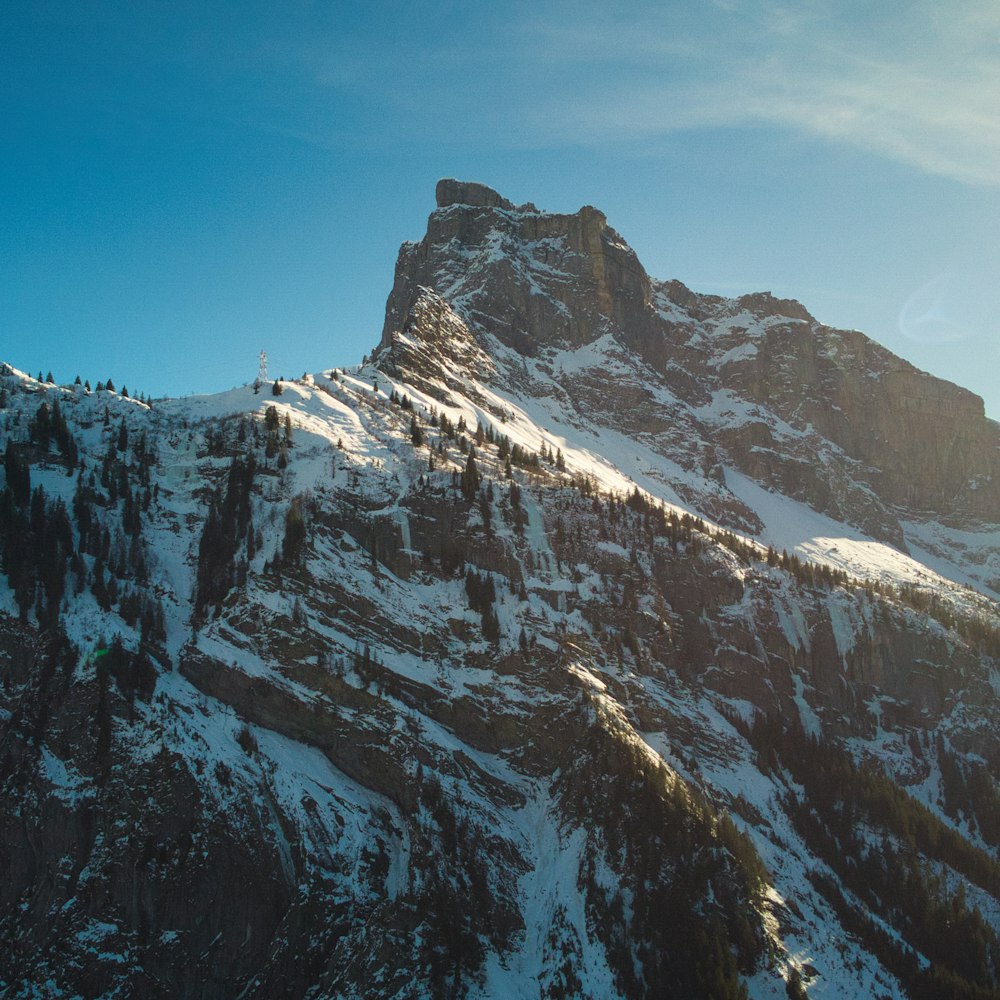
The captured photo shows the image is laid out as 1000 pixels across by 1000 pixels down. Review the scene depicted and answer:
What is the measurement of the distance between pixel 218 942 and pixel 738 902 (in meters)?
43.1

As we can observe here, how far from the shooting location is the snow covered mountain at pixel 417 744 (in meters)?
77.4

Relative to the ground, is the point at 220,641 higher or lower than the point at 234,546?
lower

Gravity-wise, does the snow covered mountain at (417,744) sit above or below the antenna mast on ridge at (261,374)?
below

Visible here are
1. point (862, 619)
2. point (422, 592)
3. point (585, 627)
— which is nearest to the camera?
point (422, 592)

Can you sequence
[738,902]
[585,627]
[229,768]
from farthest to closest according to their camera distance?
[585,627] → [738,902] → [229,768]

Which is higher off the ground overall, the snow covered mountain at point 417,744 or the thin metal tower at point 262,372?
the thin metal tower at point 262,372

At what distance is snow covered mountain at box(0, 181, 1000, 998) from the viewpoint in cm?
7744

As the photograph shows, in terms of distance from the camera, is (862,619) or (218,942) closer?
(218,942)

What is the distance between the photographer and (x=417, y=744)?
92.9 metres

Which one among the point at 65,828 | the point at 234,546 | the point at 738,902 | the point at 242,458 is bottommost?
the point at 738,902

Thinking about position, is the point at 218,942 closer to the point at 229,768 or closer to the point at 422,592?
the point at 229,768

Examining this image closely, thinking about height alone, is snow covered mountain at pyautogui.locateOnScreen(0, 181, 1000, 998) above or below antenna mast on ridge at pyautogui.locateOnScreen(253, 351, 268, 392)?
below

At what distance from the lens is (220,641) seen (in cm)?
9469

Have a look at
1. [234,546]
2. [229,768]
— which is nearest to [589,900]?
[229,768]
